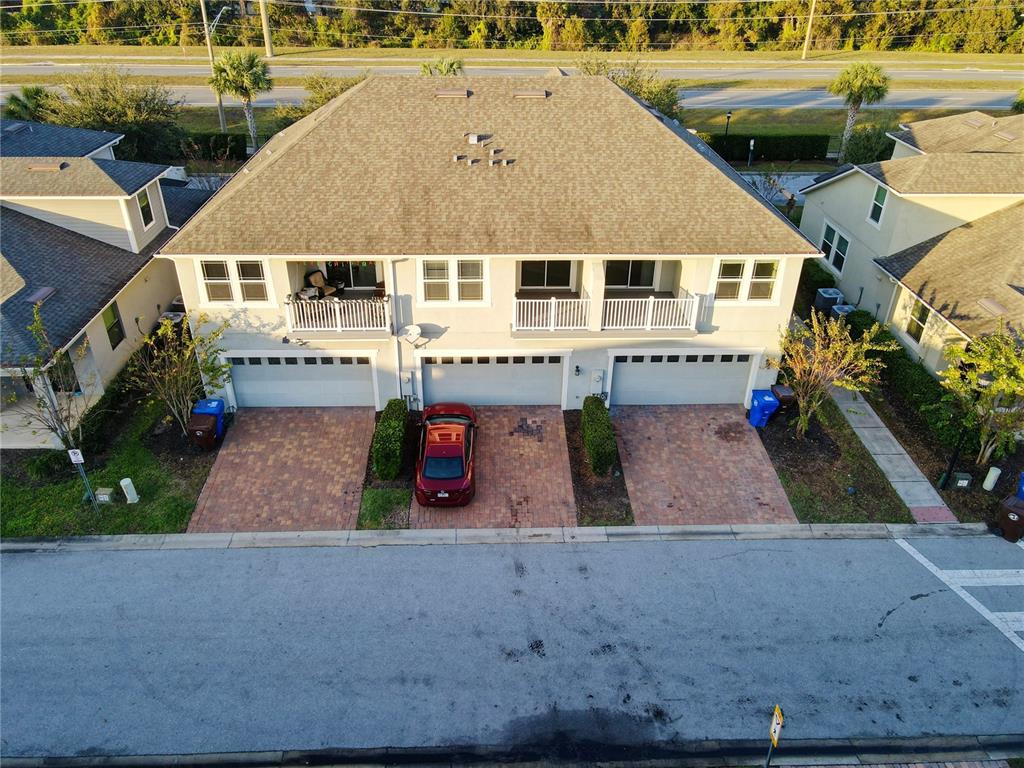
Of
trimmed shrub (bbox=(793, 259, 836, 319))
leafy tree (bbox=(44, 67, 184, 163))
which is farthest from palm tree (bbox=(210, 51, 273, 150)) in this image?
trimmed shrub (bbox=(793, 259, 836, 319))

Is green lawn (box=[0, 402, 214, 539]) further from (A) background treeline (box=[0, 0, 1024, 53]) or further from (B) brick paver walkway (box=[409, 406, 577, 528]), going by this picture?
(A) background treeline (box=[0, 0, 1024, 53])

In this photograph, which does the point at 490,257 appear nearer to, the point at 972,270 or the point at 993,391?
the point at 993,391

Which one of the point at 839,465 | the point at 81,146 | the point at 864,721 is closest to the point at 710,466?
the point at 839,465

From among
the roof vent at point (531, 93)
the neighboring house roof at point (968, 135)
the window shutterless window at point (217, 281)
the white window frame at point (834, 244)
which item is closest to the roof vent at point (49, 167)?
the window shutterless window at point (217, 281)

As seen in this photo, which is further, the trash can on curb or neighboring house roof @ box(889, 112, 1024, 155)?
neighboring house roof @ box(889, 112, 1024, 155)

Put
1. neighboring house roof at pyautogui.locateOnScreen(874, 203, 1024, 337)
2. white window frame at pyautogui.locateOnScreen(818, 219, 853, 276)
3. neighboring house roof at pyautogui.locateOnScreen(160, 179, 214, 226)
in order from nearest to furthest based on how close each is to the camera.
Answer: neighboring house roof at pyautogui.locateOnScreen(874, 203, 1024, 337) < neighboring house roof at pyautogui.locateOnScreen(160, 179, 214, 226) < white window frame at pyautogui.locateOnScreen(818, 219, 853, 276)

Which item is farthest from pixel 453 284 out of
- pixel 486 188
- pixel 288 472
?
pixel 288 472
